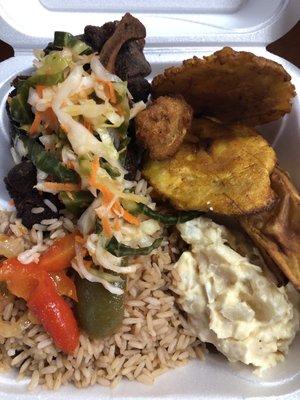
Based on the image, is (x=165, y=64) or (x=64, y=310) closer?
(x=64, y=310)

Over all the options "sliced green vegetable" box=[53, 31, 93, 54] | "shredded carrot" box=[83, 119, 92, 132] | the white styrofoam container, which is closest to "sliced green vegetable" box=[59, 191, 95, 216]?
"shredded carrot" box=[83, 119, 92, 132]

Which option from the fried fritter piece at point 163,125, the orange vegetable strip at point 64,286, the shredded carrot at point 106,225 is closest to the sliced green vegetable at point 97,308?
the orange vegetable strip at point 64,286

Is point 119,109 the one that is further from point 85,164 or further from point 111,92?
point 85,164

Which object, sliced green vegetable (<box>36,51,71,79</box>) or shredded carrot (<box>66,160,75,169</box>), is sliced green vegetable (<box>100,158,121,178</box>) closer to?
shredded carrot (<box>66,160,75,169</box>)

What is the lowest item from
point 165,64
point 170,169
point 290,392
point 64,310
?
point 290,392

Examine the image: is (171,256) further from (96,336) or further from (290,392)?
(290,392)

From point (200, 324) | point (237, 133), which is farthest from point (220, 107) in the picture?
point (200, 324)
